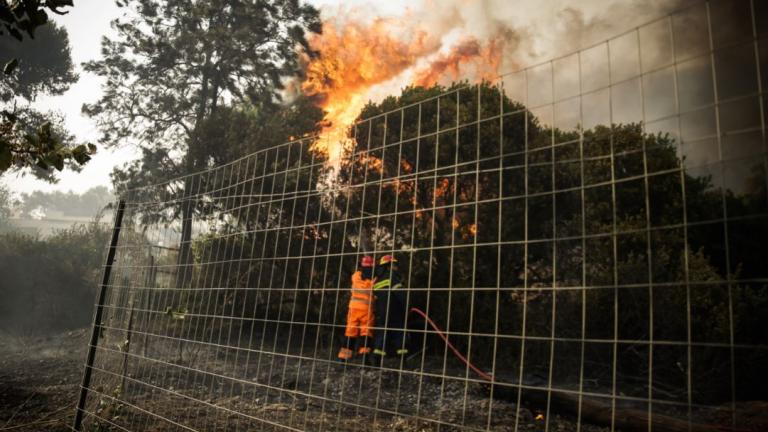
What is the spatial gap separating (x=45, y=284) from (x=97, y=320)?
17016mm

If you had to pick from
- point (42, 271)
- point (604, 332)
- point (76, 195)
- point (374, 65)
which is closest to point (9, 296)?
point (42, 271)

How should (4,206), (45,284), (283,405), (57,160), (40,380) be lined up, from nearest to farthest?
(57,160), (283,405), (40,380), (45,284), (4,206)

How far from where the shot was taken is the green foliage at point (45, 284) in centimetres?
1805

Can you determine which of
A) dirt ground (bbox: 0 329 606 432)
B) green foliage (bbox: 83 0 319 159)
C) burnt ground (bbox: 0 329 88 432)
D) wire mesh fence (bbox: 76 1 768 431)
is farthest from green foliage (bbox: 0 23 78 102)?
wire mesh fence (bbox: 76 1 768 431)

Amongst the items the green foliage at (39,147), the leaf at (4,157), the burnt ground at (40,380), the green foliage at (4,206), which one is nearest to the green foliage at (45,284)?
the burnt ground at (40,380)

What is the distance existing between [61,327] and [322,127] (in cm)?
1201

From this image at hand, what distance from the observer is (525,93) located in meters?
2.61

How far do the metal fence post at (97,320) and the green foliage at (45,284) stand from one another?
1411cm

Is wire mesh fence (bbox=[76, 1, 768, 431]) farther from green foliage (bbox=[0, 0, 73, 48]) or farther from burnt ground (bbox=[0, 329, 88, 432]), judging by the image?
green foliage (bbox=[0, 0, 73, 48])

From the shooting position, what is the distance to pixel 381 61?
21438 millimetres

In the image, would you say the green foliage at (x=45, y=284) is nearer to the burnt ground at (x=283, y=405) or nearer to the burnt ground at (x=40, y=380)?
the burnt ground at (x=40, y=380)

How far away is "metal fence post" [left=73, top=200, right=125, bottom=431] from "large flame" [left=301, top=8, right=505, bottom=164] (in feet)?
44.8

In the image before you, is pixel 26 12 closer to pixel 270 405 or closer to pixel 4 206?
pixel 270 405

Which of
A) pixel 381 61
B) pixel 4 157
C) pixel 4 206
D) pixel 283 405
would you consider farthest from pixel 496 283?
pixel 4 206
